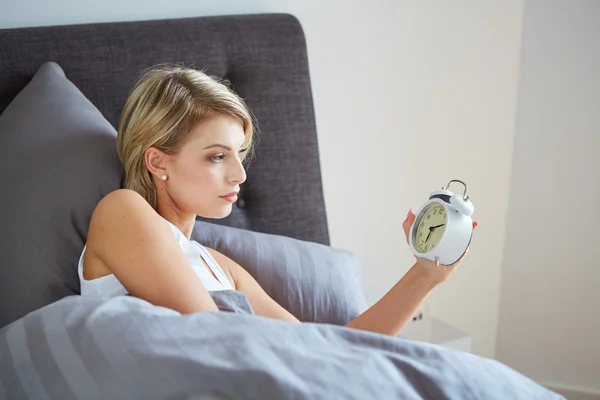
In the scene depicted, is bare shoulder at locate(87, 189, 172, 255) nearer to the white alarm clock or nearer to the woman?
the woman

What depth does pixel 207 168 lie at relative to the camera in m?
1.48

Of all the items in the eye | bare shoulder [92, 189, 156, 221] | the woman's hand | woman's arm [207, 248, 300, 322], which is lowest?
woman's arm [207, 248, 300, 322]

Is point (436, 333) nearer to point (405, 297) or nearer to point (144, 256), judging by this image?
point (405, 297)

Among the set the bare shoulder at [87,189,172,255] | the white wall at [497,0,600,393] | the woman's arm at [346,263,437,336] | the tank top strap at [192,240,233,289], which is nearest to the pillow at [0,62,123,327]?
the bare shoulder at [87,189,172,255]

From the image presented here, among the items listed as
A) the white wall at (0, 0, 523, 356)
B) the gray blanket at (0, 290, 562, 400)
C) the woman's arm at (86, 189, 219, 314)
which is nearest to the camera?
the gray blanket at (0, 290, 562, 400)

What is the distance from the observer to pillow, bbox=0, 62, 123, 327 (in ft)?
4.62

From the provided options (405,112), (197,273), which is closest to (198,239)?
(197,273)

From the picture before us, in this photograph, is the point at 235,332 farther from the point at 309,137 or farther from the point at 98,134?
the point at 309,137

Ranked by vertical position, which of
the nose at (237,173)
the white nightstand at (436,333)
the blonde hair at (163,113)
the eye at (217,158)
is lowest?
the white nightstand at (436,333)

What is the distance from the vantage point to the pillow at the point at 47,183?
4.62 ft

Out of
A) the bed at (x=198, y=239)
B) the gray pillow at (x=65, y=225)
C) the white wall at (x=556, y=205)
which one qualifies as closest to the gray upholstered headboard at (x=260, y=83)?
the bed at (x=198, y=239)

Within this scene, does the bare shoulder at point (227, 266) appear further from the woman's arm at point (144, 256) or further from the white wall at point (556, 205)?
the white wall at point (556, 205)

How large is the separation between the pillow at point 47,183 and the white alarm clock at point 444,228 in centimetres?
60

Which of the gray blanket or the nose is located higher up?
the nose
